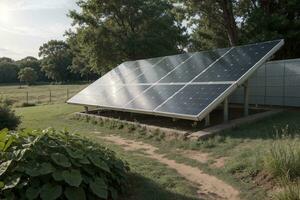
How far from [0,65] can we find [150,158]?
121 metres

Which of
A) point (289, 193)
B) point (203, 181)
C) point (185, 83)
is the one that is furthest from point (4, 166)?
point (185, 83)

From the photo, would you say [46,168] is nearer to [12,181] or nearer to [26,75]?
[12,181]

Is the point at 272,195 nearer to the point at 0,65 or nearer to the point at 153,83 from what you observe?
the point at 153,83

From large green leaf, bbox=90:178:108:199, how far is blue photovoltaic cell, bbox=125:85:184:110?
22.5 feet

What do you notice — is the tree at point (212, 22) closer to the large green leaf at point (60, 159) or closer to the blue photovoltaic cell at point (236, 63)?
the blue photovoltaic cell at point (236, 63)

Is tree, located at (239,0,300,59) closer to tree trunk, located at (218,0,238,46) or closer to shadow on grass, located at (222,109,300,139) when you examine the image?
tree trunk, located at (218,0,238,46)

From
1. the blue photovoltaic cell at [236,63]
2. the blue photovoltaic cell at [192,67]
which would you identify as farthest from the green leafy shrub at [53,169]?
the blue photovoltaic cell at [192,67]

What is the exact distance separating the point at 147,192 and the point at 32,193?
210cm

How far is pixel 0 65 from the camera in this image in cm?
11969

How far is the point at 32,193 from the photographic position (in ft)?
17.1

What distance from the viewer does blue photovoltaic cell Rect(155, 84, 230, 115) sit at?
11062 millimetres

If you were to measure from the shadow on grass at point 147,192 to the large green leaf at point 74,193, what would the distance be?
1.00 metres

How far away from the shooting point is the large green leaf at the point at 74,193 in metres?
5.37

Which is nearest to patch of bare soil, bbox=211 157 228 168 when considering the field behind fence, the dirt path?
the dirt path
